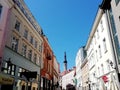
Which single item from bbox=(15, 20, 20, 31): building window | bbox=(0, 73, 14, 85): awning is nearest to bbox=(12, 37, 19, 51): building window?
bbox=(15, 20, 20, 31): building window

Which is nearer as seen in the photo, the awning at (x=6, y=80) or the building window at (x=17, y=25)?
the awning at (x=6, y=80)

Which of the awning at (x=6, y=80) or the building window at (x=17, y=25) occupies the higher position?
the building window at (x=17, y=25)

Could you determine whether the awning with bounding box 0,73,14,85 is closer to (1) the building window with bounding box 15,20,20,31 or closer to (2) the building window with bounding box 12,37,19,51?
(2) the building window with bounding box 12,37,19,51

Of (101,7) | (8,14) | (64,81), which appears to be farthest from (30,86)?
(64,81)

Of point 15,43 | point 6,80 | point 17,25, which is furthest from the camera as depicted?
point 17,25

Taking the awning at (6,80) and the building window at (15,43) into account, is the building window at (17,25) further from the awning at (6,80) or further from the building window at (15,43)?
the awning at (6,80)

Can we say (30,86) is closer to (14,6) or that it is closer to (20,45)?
(20,45)

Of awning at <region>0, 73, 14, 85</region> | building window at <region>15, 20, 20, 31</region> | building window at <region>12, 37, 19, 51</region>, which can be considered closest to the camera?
awning at <region>0, 73, 14, 85</region>

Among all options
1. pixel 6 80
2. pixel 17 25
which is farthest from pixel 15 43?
pixel 6 80

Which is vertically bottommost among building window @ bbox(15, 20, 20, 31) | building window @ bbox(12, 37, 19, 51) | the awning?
the awning

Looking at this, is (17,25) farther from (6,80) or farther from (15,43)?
(6,80)

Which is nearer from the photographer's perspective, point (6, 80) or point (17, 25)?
point (6, 80)

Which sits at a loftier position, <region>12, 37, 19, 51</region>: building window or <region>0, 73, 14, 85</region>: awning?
<region>12, 37, 19, 51</region>: building window

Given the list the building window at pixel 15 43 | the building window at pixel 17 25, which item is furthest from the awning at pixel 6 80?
the building window at pixel 17 25
